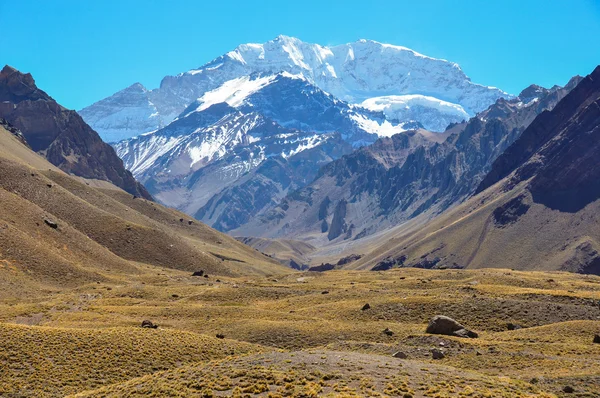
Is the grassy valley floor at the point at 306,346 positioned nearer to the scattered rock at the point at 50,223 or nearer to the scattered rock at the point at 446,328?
the scattered rock at the point at 446,328

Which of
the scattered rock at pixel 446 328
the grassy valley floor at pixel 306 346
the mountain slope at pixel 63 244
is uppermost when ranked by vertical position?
the mountain slope at pixel 63 244

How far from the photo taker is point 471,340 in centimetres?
6347

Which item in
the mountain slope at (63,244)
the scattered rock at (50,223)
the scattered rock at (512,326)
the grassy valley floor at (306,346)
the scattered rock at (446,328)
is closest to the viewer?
the grassy valley floor at (306,346)

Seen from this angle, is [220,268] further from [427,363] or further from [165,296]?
[427,363]

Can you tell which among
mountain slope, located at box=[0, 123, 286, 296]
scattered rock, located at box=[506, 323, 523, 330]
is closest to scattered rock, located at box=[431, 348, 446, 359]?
scattered rock, located at box=[506, 323, 523, 330]

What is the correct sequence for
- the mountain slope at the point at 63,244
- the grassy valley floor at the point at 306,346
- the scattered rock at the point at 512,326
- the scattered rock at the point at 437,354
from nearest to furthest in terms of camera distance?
the grassy valley floor at the point at 306,346, the scattered rock at the point at 437,354, the scattered rock at the point at 512,326, the mountain slope at the point at 63,244

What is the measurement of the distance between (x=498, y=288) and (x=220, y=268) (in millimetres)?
107561

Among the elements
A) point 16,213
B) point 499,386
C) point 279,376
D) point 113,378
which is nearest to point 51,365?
point 113,378

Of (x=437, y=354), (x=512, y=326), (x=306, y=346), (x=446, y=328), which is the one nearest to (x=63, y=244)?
(x=306, y=346)

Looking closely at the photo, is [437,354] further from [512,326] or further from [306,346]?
[512,326]

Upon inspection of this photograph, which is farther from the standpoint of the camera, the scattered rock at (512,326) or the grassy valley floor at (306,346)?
the scattered rock at (512,326)

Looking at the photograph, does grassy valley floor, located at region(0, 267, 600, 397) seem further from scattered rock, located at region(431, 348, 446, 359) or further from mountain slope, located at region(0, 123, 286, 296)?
mountain slope, located at region(0, 123, 286, 296)

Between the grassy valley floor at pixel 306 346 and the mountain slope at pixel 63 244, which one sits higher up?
the mountain slope at pixel 63 244

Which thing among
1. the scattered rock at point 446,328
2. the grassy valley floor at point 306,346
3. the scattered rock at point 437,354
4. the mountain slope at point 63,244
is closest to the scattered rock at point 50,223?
the mountain slope at point 63,244
